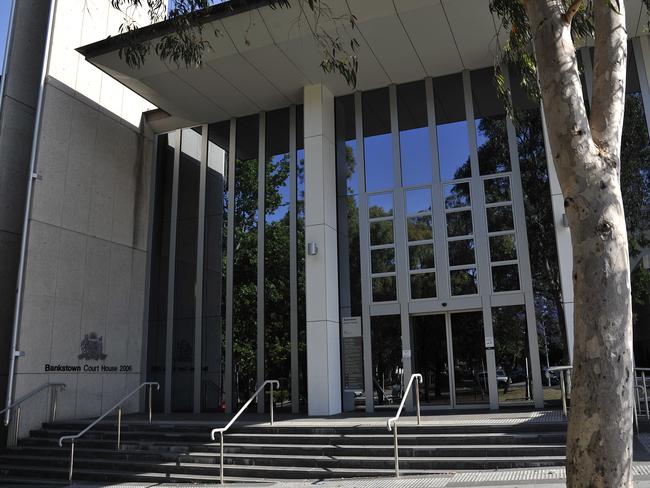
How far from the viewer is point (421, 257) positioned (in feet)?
39.1

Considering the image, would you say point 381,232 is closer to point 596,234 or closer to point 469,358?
point 469,358

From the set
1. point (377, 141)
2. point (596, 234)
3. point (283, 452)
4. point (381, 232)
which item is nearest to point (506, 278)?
point (381, 232)

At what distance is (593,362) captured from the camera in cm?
350

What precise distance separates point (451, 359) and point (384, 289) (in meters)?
1.93

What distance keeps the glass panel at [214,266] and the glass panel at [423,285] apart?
14.2 ft

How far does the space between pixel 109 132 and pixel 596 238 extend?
1238 cm

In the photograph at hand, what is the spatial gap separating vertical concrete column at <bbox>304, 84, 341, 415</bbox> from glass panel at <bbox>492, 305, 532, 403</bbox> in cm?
318

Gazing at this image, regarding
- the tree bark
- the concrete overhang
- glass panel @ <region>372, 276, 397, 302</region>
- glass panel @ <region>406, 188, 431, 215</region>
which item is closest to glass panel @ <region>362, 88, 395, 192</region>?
the concrete overhang

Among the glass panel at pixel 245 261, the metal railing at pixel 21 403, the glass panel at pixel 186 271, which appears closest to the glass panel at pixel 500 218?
the glass panel at pixel 245 261

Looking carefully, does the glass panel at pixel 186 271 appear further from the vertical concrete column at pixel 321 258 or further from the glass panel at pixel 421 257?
the glass panel at pixel 421 257

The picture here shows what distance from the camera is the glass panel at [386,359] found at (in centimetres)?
1155

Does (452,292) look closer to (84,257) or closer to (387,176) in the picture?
(387,176)

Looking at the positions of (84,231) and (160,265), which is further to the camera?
(160,265)

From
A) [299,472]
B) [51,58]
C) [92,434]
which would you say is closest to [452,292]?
[299,472]
